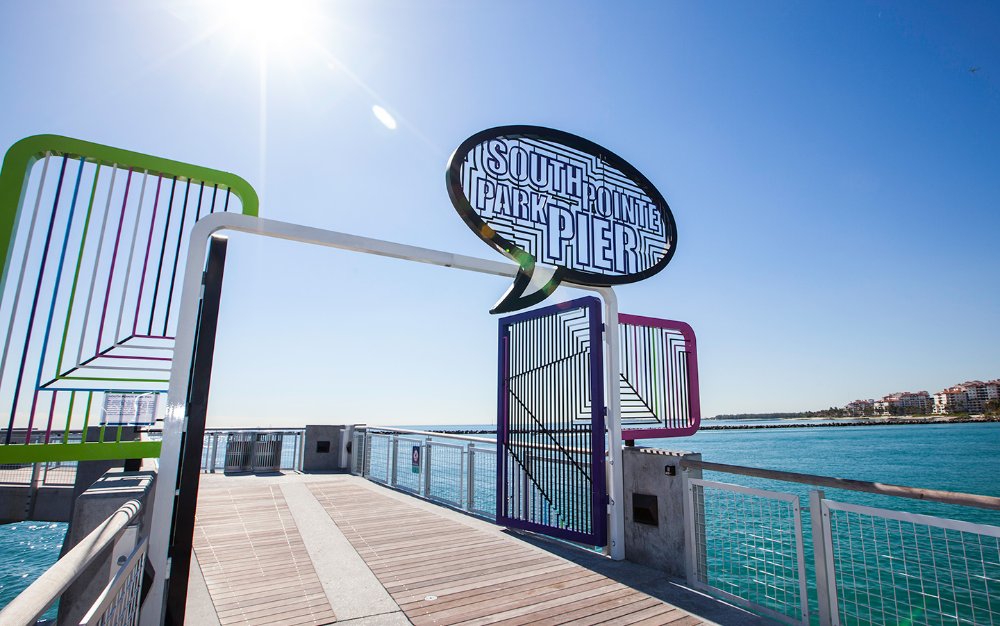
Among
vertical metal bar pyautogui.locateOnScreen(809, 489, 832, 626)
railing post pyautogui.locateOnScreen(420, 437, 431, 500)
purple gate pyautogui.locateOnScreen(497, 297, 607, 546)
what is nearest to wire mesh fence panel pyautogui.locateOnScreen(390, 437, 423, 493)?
railing post pyautogui.locateOnScreen(420, 437, 431, 500)

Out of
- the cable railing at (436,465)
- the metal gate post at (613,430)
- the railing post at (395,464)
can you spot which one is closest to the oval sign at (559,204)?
the metal gate post at (613,430)

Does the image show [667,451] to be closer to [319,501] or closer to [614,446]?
[614,446]

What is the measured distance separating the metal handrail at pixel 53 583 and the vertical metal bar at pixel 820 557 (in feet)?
13.1

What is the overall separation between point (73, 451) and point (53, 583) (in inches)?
87.8

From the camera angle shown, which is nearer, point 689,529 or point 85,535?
point 85,535

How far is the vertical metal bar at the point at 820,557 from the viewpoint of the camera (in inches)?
136

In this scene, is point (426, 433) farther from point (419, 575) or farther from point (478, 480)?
point (419, 575)

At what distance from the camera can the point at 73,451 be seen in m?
3.01

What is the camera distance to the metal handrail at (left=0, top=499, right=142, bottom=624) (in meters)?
1.07

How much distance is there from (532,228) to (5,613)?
4940 mm

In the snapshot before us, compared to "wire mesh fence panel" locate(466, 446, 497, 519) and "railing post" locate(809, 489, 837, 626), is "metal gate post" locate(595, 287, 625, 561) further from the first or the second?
"wire mesh fence panel" locate(466, 446, 497, 519)

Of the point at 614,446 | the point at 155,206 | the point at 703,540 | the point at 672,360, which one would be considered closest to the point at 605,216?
the point at 672,360

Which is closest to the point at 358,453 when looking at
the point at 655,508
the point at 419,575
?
the point at 419,575

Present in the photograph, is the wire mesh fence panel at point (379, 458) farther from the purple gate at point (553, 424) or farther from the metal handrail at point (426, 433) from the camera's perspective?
the purple gate at point (553, 424)
